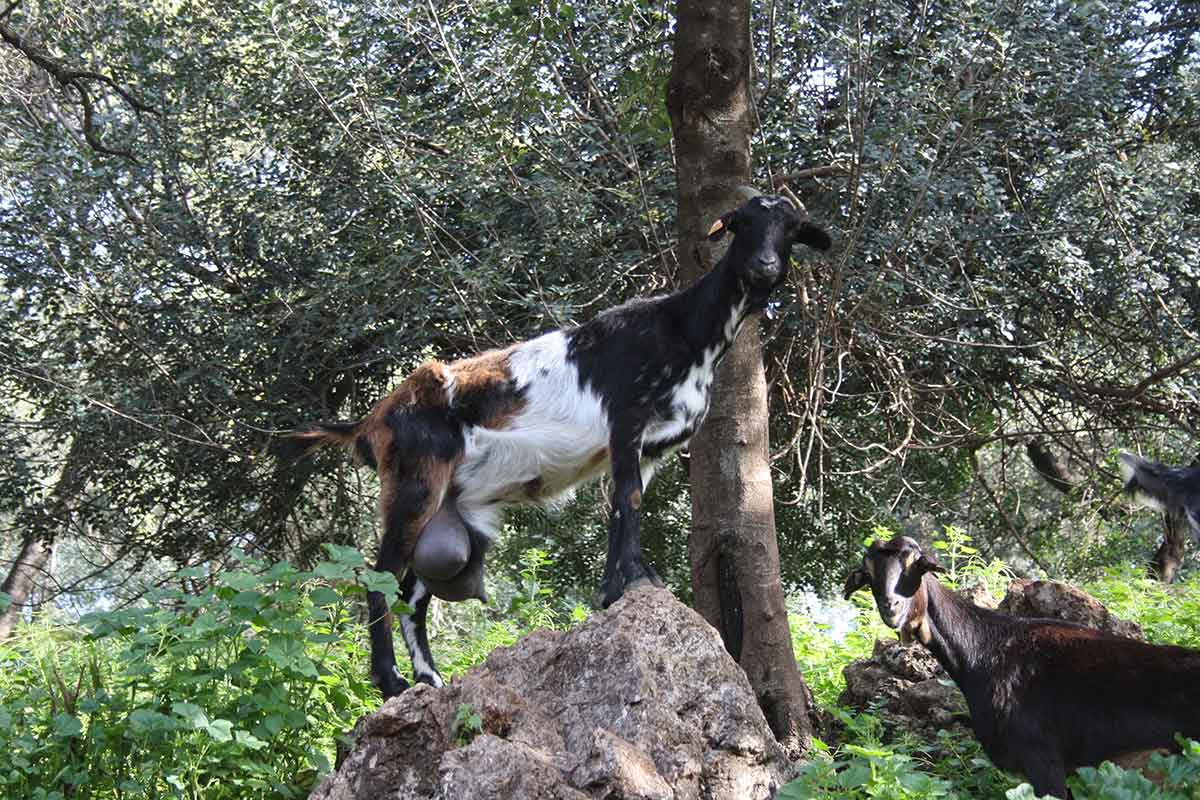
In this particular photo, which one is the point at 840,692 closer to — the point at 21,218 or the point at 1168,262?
the point at 1168,262

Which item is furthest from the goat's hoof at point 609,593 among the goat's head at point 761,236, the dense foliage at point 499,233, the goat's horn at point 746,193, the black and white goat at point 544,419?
the dense foliage at point 499,233

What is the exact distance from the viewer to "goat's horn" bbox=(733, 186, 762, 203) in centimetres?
578

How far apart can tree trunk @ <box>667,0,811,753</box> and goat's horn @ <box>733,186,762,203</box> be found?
0.15 feet

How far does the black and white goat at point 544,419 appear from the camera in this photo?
5668mm

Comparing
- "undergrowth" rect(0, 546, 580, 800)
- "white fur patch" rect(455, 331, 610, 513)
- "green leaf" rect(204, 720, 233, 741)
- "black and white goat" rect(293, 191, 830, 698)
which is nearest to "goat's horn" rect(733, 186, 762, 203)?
"black and white goat" rect(293, 191, 830, 698)

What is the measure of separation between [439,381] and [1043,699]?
2984mm

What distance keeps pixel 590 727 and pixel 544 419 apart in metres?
2.14

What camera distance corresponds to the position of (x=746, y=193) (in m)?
5.83

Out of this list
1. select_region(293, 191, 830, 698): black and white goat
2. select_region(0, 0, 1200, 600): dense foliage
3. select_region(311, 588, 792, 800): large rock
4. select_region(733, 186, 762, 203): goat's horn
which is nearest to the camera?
select_region(311, 588, 792, 800): large rock

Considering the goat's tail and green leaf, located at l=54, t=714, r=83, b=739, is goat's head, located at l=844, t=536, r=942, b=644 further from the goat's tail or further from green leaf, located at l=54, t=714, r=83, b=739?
green leaf, located at l=54, t=714, r=83, b=739

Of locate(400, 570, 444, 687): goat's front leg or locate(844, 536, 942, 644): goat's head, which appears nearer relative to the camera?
Result: locate(844, 536, 942, 644): goat's head

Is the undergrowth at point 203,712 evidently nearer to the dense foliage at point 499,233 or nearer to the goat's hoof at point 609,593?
the goat's hoof at point 609,593

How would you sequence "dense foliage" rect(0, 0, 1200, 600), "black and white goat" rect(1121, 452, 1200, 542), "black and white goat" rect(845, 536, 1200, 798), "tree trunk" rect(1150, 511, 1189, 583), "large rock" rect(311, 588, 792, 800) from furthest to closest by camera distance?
"tree trunk" rect(1150, 511, 1189, 583), "dense foliage" rect(0, 0, 1200, 600), "black and white goat" rect(1121, 452, 1200, 542), "black and white goat" rect(845, 536, 1200, 798), "large rock" rect(311, 588, 792, 800)

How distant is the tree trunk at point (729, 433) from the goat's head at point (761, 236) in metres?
0.27
